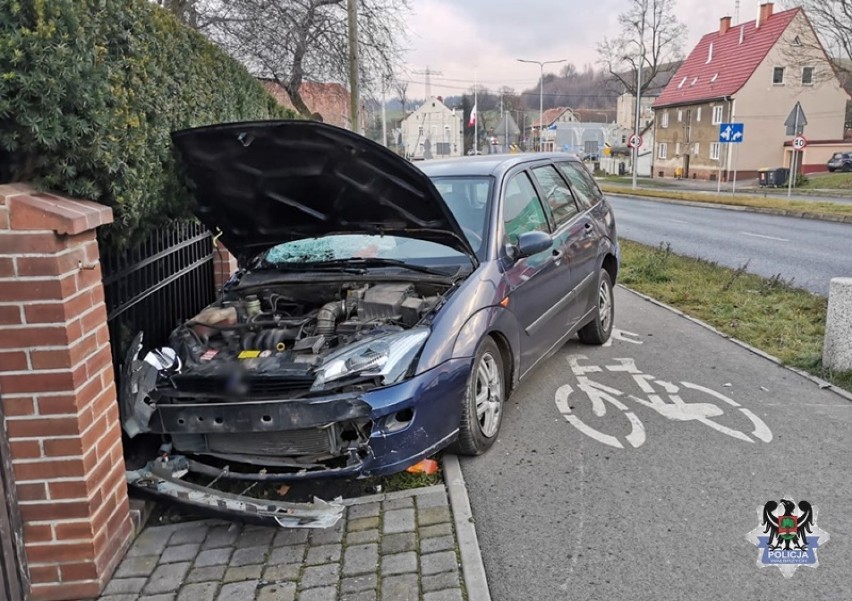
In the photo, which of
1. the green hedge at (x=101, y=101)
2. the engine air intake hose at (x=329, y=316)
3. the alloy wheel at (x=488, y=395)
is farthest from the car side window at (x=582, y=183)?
the green hedge at (x=101, y=101)

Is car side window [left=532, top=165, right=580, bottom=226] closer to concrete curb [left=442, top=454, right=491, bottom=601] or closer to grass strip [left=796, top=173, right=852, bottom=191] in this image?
concrete curb [left=442, top=454, right=491, bottom=601]

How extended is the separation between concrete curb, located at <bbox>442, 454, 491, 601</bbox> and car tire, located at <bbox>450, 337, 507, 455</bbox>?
0.57 feet

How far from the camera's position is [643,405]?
5.09 meters

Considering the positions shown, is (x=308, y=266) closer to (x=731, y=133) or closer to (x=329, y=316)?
(x=329, y=316)

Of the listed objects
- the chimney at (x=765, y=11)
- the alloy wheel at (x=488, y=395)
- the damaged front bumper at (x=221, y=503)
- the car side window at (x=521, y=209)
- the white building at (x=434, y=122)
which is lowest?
the damaged front bumper at (x=221, y=503)

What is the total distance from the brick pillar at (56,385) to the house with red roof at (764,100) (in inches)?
1827

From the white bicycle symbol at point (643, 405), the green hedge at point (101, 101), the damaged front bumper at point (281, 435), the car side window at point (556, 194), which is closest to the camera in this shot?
the green hedge at point (101, 101)

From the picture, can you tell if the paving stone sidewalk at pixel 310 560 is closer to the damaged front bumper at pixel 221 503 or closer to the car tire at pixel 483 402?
the damaged front bumper at pixel 221 503

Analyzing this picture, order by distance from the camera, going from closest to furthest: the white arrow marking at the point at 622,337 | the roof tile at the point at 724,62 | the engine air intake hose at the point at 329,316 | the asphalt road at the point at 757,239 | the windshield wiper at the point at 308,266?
the engine air intake hose at the point at 329,316
the windshield wiper at the point at 308,266
the white arrow marking at the point at 622,337
the asphalt road at the point at 757,239
the roof tile at the point at 724,62

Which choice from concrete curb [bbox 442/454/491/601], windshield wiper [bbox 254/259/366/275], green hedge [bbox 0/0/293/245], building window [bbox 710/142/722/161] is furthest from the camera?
building window [bbox 710/142/722/161]

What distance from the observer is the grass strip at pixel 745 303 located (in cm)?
634

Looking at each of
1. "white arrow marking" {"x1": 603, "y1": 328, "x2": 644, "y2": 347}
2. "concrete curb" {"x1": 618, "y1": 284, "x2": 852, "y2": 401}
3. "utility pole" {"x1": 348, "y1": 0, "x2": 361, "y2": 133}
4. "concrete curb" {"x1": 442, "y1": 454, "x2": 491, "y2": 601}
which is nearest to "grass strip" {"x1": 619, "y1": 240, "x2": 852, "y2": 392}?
"concrete curb" {"x1": 618, "y1": 284, "x2": 852, "y2": 401}

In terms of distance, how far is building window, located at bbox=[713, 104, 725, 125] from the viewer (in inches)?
1895

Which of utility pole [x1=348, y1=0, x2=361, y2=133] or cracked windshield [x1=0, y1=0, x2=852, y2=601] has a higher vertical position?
utility pole [x1=348, y1=0, x2=361, y2=133]
